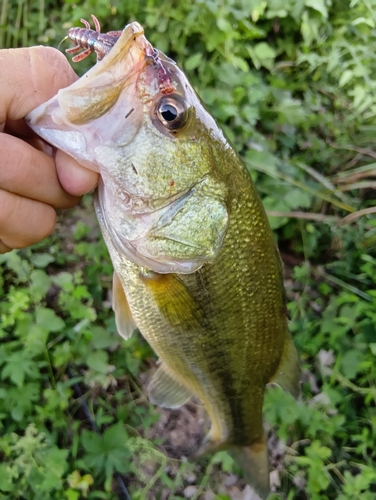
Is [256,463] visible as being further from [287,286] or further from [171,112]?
[171,112]

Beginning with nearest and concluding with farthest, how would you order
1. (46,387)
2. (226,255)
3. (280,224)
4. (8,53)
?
(8,53) → (226,255) → (46,387) → (280,224)

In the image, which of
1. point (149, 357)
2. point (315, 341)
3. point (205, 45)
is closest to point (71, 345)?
point (149, 357)

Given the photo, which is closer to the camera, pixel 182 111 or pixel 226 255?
pixel 182 111

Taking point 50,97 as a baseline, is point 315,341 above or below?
below

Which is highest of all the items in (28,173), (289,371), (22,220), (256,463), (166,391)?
(28,173)

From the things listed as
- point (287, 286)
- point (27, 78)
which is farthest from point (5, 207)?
point (287, 286)

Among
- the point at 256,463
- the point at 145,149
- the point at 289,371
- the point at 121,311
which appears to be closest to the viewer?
the point at 145,149

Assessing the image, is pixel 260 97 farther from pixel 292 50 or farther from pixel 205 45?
pixel 292 50
